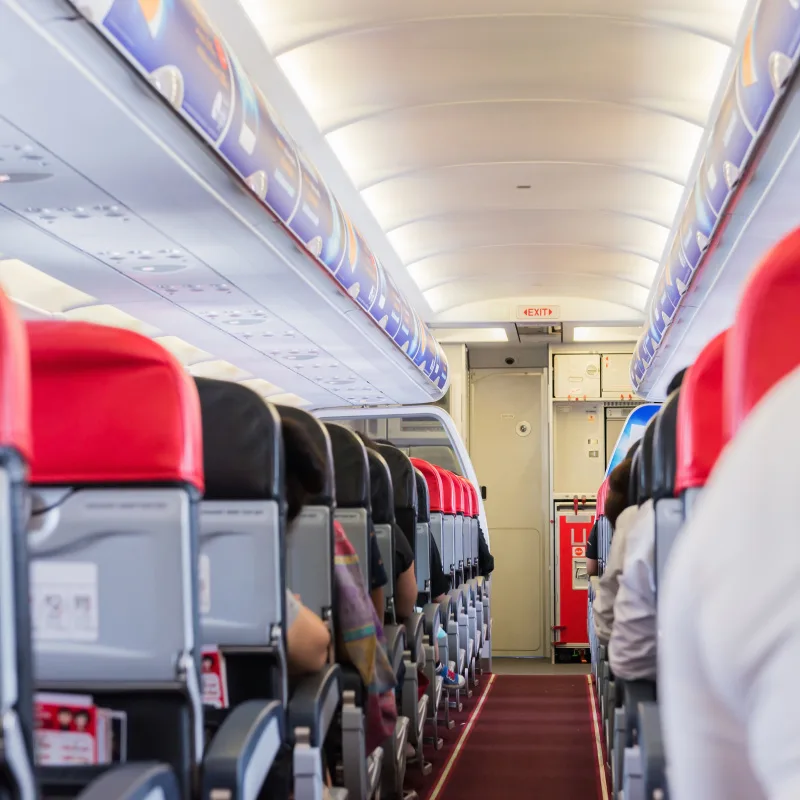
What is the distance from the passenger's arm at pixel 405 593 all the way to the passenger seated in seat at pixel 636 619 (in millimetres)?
2336

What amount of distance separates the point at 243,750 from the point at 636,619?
6.32 ft

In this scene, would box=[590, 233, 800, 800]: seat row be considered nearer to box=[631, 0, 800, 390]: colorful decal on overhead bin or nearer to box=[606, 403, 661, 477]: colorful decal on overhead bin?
box=[631, 0, 800, 390]: colorful decal on overhead bin

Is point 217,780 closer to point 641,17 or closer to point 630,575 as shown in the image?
point 630,575

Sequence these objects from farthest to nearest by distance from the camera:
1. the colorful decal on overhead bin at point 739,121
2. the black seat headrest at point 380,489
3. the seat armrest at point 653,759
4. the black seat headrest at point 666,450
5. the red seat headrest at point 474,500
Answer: the red seat headrest at point 474,500
the black seat headrest at point 380,489
the colorful decal on overhead bin at point 739,121
the black seat headrest at point 666,450
the seat armrest at point 653,759

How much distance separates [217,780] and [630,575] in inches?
78.5

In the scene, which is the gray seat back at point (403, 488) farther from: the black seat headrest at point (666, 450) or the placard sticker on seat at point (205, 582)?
the placard sticker on seat at point (205, 582)

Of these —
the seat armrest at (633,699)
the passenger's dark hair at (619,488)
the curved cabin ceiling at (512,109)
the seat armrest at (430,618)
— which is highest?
the curved cabin ceiling at (512,109)

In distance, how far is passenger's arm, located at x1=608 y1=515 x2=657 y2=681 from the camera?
3854mm

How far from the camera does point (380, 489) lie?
5.41m

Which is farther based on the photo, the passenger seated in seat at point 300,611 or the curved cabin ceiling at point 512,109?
the curved cabin ceiling at point 512,109

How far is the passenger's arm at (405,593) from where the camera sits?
20.4 feet

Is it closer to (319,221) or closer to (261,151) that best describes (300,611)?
(261,151)

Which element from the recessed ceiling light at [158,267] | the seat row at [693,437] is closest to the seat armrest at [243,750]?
the seat row at [693,437]

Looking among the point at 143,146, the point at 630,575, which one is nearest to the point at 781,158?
the point at 630,575
